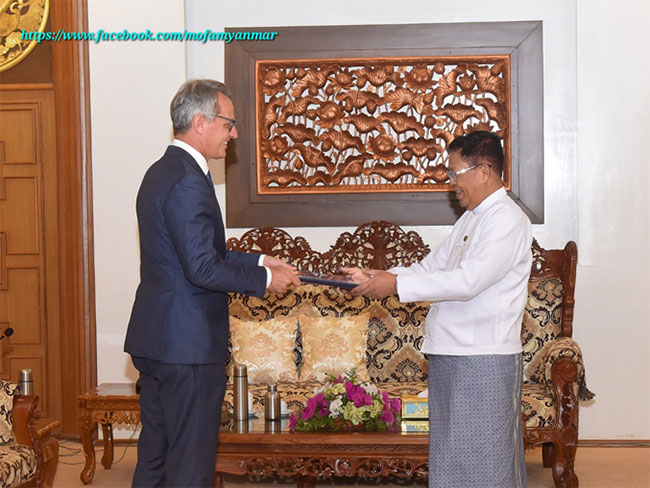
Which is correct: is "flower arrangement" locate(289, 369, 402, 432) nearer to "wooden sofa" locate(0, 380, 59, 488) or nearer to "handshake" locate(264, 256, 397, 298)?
"handshake" locate(264, 256, 397, 298)

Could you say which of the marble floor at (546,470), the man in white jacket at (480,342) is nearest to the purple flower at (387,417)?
the marble floor at (546,470)

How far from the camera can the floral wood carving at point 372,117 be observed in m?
5.02

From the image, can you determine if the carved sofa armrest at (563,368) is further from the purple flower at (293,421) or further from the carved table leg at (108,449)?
the carved table leg at (108,449)

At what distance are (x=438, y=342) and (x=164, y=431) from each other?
3.12 ft

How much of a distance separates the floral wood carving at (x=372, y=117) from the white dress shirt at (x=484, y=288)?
2197 millimetres

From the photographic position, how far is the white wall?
4973 mm

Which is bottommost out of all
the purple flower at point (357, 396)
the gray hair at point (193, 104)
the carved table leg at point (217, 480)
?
the carved table leg at point (217, 480)

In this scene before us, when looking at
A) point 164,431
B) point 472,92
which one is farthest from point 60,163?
point 164,431

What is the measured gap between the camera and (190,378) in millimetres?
2676

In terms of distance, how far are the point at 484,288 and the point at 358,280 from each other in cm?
58

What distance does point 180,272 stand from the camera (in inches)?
106

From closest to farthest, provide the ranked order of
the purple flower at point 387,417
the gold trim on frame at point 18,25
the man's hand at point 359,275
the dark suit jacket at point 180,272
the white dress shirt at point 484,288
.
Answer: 1. the dark suit jacket at point 180,272
2. the white dress shirt at point 484,288
3. the man's hand at point 359,275
4. the purple flower at point 387,417
5. the gold trim on frame at point 18,25

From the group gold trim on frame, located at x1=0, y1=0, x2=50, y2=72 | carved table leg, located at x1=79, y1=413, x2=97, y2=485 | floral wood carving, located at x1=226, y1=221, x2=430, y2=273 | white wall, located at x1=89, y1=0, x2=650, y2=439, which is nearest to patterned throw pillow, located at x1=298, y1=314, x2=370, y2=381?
floral wood carving, located at x1=226, y1=221, x2=430, y2=273

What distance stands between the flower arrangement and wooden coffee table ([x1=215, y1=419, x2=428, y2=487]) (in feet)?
0.18
